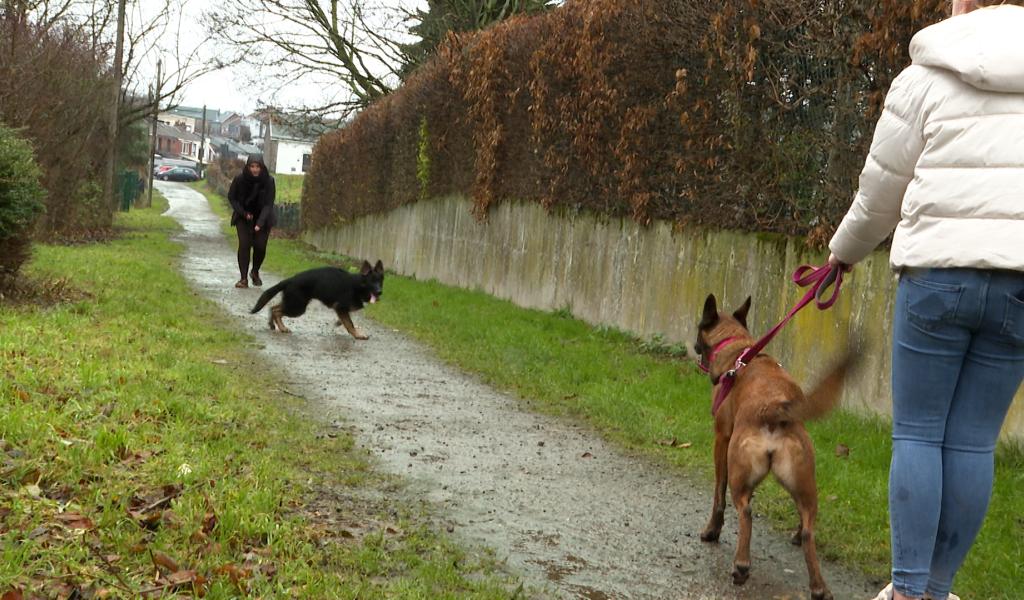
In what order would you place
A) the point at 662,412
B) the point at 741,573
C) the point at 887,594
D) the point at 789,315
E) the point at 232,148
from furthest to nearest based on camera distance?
the point at 232,148 → the point at 662,412 → the point at 789,315 → the point at 741,573 → the point at 887,594

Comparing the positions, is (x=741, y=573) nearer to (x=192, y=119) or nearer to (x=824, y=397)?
(x=824, y=397)

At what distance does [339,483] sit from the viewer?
530cm

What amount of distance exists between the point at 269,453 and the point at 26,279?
22.0ft

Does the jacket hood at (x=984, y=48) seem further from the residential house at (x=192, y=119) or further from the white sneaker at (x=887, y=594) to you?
the residential house at (x=192, y=119)

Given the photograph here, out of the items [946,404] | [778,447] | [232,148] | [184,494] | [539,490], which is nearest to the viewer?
[946,404]

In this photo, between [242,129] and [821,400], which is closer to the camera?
[821,400]

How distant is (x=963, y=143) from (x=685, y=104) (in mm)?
6948

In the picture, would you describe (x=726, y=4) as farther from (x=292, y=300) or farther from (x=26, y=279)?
(x=26, y=279)

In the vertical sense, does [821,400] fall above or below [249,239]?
above

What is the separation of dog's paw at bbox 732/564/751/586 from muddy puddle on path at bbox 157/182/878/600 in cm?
5

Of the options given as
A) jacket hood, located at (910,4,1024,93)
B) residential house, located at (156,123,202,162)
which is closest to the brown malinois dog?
jacket hood, located at (910,4,1024,93)

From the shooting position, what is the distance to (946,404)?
3311 millimetres

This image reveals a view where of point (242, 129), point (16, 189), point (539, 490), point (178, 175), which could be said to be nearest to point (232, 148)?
point (242, 129)

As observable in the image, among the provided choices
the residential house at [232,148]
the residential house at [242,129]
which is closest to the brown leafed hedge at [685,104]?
the residential house at [242,129]
